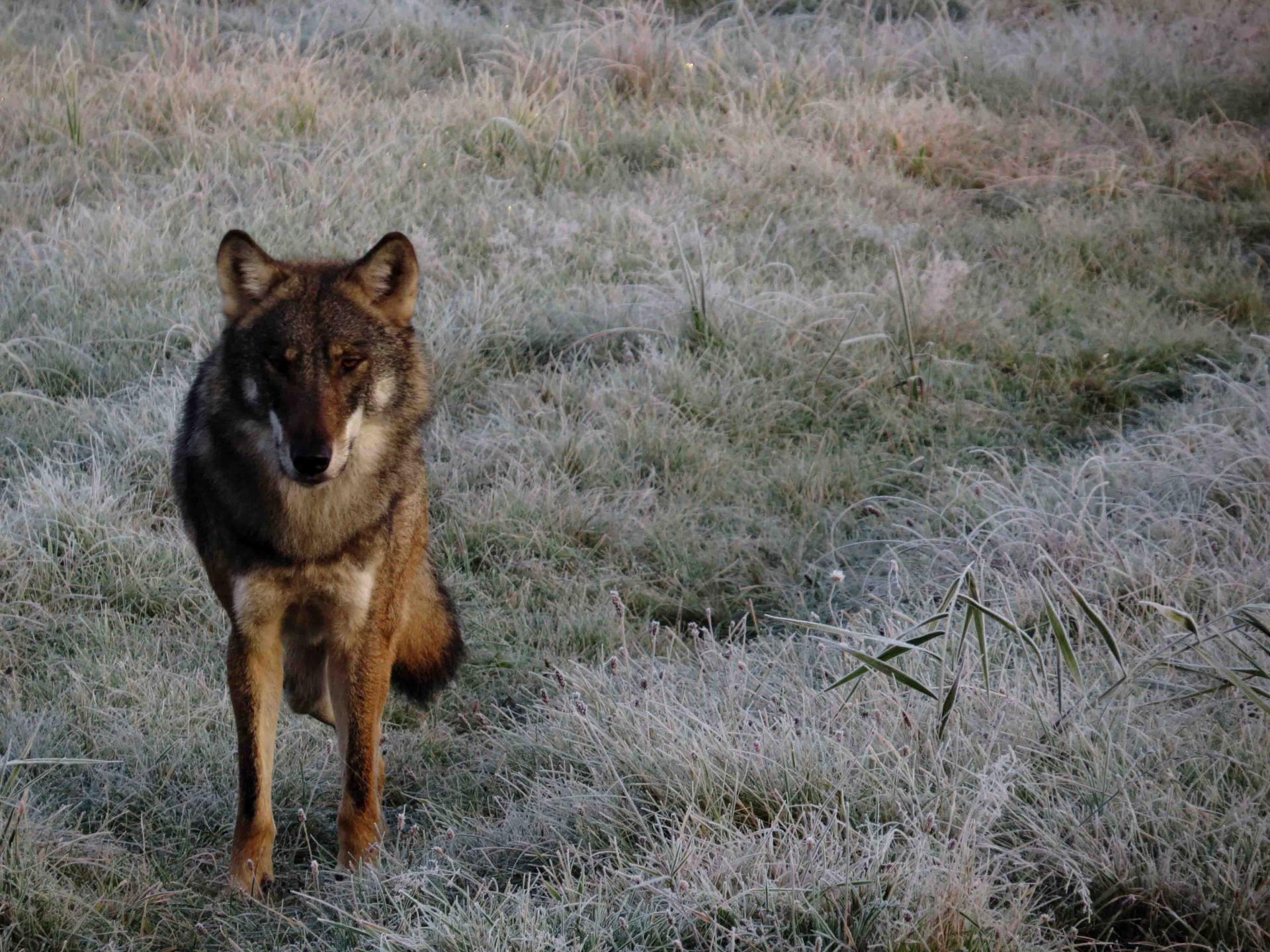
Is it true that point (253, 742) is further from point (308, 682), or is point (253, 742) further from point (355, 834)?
point (308, 682)

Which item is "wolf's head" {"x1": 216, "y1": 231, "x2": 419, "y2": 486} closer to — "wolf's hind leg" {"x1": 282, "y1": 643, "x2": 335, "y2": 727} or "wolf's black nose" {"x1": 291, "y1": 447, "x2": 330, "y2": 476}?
"wolf's black nose" {"x1": 291, "y1": 447, "x2": 330, "y2": 476}

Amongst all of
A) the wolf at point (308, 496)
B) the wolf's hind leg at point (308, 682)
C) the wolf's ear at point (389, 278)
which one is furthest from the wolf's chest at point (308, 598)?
the wolf's ear at point (389, 278)

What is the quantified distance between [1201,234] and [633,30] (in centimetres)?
468

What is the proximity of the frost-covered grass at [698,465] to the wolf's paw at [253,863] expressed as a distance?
58mm

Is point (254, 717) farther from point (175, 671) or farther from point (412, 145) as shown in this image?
point (412, 145)

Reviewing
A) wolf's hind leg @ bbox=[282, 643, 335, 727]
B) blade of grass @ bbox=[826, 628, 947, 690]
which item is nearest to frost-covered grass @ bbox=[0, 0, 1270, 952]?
blade of grass @ bbox=[826, 628, 947, 690]

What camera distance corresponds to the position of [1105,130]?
889 cm

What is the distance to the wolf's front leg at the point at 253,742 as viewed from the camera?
11.1 ft

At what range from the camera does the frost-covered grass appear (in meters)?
3.00

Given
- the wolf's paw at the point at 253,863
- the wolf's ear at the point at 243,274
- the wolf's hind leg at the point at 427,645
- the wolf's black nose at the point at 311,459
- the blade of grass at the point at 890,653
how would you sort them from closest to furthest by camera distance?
the blade of grass at the point at 890,653 → the wolf's black nose at the point at 311,459 → the wolf's paw at the point at 253,863 → the wolf's ear at the point at 243,274 → the wolf's hind leg at the point at 427,645

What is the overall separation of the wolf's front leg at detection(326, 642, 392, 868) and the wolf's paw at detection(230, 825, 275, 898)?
0.21 meters

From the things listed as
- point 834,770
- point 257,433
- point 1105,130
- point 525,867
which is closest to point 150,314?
point 257,433

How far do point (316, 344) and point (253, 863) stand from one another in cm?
142

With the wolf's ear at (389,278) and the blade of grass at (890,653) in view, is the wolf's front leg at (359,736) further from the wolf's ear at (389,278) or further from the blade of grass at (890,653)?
the blade of grass at (890,653)
